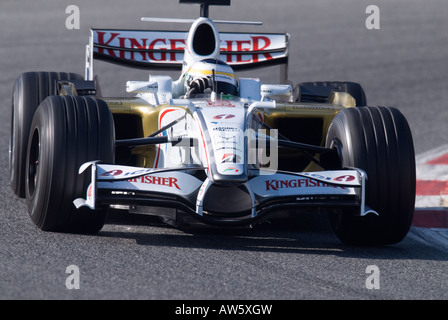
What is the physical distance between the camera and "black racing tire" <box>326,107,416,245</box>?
20.6 ft

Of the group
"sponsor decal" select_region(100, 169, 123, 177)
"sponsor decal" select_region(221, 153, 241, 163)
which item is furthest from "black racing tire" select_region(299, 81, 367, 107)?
"sponsor decal" select_region(100, 169, 123, 177)

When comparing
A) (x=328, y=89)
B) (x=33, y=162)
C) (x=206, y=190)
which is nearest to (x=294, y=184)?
(x=206, y=190)

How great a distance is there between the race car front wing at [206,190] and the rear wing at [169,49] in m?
3.48

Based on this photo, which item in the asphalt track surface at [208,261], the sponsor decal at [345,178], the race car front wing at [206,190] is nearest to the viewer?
the asphalt track surface at [208,261]

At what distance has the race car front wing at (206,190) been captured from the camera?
5957 millimetres

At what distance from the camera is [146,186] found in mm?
5984

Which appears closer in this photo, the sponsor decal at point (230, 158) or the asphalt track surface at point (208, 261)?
the asphalt track surface at point (208, 261)

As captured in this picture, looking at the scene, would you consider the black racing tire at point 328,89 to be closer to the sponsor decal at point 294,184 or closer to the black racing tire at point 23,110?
the black racing tire at point 23,110

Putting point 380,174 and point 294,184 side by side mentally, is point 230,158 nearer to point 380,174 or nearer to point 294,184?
point 294,184

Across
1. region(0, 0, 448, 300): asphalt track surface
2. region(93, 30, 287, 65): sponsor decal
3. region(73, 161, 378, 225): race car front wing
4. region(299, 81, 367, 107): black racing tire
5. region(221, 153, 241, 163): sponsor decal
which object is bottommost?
region(0, 0, 448, 300): asphalt track surface

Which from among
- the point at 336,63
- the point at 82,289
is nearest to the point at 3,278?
the point at 82,289
